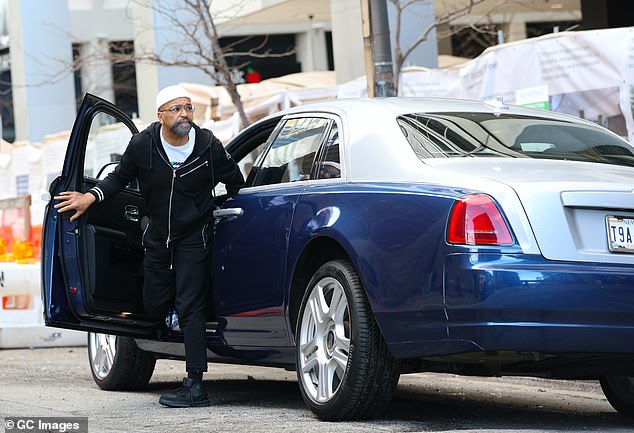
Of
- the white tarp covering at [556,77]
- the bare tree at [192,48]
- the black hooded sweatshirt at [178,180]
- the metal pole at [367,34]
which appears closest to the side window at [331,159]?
the black hooded sweatshirt at [178,180]

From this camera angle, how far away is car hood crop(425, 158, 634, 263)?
18.2 feet

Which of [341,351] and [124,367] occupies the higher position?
[341,351]

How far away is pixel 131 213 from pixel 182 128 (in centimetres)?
90

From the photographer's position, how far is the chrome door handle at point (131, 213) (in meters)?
7.95

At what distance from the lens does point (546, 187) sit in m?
5.64

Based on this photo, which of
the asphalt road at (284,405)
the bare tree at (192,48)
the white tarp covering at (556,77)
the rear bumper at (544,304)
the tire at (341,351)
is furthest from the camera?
the bare tree at (192,48)

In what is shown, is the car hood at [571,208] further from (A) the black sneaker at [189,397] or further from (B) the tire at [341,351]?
(A) the black sneaker at [189,397]

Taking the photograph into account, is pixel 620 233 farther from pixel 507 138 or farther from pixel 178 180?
pixel 178 180

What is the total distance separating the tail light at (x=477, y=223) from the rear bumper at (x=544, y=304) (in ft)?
0.25

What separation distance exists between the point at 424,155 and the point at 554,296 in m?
1.09

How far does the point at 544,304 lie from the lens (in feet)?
17.9

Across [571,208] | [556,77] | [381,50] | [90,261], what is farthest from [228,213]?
[556,77]

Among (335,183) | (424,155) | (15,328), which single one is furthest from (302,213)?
(15,328)

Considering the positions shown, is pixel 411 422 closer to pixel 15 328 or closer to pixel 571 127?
pixel 571 127
